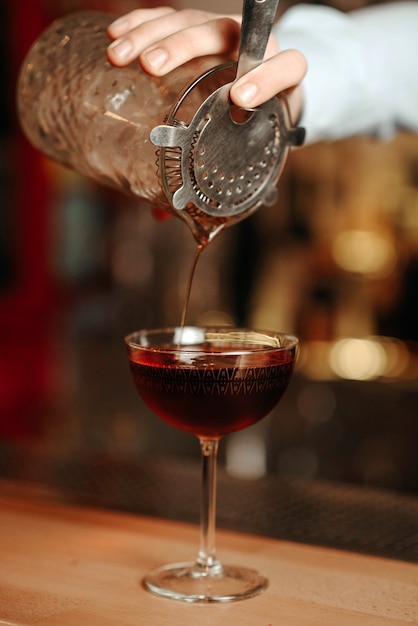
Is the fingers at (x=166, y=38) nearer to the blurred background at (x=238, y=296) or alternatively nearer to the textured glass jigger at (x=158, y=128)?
the textured glass jigger at (x=158, y=128)

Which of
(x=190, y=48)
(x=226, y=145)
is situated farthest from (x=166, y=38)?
(x=226, y=145)

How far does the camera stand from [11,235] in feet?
12.1

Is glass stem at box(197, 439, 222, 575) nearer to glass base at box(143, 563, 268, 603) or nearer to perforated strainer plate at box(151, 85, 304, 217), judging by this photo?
glass base at box(143, 563, 268, 603)

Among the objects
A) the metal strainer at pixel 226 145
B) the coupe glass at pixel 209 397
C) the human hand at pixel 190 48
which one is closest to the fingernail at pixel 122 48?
the human hand at pixel 190 48

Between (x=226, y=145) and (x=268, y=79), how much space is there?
8 centimetres

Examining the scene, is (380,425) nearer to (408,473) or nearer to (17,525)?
(408,473)

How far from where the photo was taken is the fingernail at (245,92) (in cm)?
91

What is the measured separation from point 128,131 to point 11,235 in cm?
278

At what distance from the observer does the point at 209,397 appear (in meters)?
0.93

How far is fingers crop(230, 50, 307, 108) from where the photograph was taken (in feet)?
3.00

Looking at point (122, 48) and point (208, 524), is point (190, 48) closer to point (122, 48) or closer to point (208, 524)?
point (122, 48)

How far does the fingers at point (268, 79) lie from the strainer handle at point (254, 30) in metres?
0.01

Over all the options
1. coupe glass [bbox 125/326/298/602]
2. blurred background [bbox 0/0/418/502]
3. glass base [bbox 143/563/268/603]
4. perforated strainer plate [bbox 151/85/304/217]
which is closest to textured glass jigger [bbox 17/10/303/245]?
perforated strainer plate [bbox 151/85/304/217]

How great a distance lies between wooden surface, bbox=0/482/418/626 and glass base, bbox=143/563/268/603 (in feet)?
0.04
